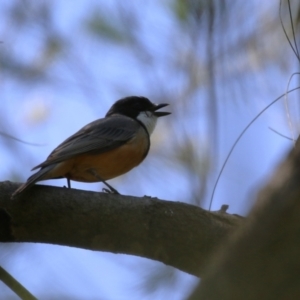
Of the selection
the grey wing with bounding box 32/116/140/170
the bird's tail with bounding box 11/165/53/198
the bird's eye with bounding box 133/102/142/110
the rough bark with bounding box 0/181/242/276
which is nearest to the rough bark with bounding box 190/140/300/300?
the rough bark with bounding box 0/181/242/276

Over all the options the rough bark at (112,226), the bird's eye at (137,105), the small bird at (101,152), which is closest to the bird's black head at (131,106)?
the bird's eye at (137,105)

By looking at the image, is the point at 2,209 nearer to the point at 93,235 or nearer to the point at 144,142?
the point at 93,235

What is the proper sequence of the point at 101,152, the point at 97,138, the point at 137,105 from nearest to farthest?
the point at 101,152
the point at 97,138
the point at 137,105

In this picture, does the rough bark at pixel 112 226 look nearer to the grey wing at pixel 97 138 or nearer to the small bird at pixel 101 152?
the small bird at pixel 101 152

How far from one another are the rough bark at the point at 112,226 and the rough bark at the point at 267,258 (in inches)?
66.4

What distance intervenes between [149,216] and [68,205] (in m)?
0.39

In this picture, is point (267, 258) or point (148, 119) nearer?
point (267, 258)

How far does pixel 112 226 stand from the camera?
9.61 feet

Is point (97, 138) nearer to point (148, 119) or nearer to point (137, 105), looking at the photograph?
point (148, 119)

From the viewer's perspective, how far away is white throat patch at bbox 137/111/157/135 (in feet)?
18.0

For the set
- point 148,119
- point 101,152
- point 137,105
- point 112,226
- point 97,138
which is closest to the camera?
point 112,226

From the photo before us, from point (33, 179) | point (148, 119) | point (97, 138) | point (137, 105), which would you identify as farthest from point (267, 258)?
point (137, 105)

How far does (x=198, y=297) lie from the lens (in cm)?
117

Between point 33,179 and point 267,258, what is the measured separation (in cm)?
229
